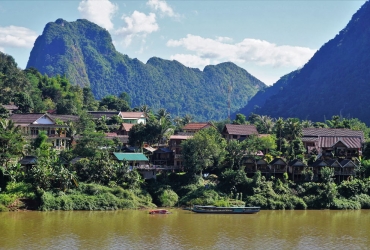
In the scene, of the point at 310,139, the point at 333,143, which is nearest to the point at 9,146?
the point at 310,139

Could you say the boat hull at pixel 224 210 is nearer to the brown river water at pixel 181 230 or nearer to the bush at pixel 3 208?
the brown river water at pixel 181 230

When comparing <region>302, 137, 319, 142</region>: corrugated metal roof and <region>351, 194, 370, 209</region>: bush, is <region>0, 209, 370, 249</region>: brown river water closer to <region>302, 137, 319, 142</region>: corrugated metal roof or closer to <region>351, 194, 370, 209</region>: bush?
<region>351, 194, 370, 209</region>: bush

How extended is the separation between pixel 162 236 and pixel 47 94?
214 ft

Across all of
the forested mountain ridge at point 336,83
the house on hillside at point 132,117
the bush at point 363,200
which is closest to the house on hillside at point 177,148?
the bush at point 363,200

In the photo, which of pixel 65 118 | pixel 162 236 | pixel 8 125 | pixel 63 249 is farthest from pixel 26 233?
pixel 65 118

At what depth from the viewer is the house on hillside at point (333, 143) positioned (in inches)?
2345

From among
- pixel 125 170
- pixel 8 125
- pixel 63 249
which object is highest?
pixel 8 125

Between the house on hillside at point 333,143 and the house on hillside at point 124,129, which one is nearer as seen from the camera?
the house on hillside at point 333,143

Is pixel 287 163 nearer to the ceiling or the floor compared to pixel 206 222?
nearer to the ceiling

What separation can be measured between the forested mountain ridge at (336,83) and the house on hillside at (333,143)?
52.9 meters

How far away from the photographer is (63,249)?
3019 centimetres

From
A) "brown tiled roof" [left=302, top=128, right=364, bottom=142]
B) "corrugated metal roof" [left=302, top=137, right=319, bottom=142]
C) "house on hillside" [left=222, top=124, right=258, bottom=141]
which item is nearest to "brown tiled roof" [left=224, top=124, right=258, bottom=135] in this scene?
"house on hillside" [left=222, top=124, right=258, bottom=141]

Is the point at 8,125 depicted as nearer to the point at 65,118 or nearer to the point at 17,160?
the point at 17,160

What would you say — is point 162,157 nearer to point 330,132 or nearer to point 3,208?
point 3,208
